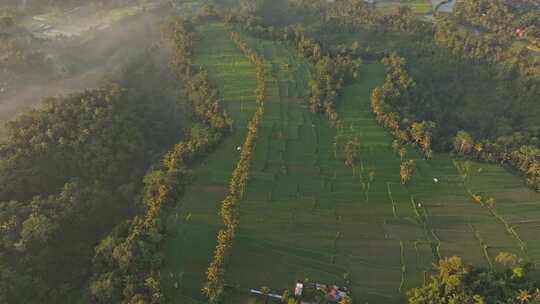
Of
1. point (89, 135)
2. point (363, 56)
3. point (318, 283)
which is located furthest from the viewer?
point (363, 56)

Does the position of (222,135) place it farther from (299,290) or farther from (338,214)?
(299,290)

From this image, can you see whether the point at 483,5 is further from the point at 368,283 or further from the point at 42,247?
the point at 42,247

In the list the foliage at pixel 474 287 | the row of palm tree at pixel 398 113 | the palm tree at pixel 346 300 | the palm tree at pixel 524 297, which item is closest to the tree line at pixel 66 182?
the palm tree at pixel 346 300

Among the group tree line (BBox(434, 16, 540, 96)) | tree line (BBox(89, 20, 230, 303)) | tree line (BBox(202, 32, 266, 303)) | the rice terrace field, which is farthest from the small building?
tree line (BBox(434, 16, 540, 96))

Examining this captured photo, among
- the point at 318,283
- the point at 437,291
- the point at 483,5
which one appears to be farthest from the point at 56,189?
the point at 483,5

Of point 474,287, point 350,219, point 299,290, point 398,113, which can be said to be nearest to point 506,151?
point 398,113

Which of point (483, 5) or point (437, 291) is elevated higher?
point (483, 5)
